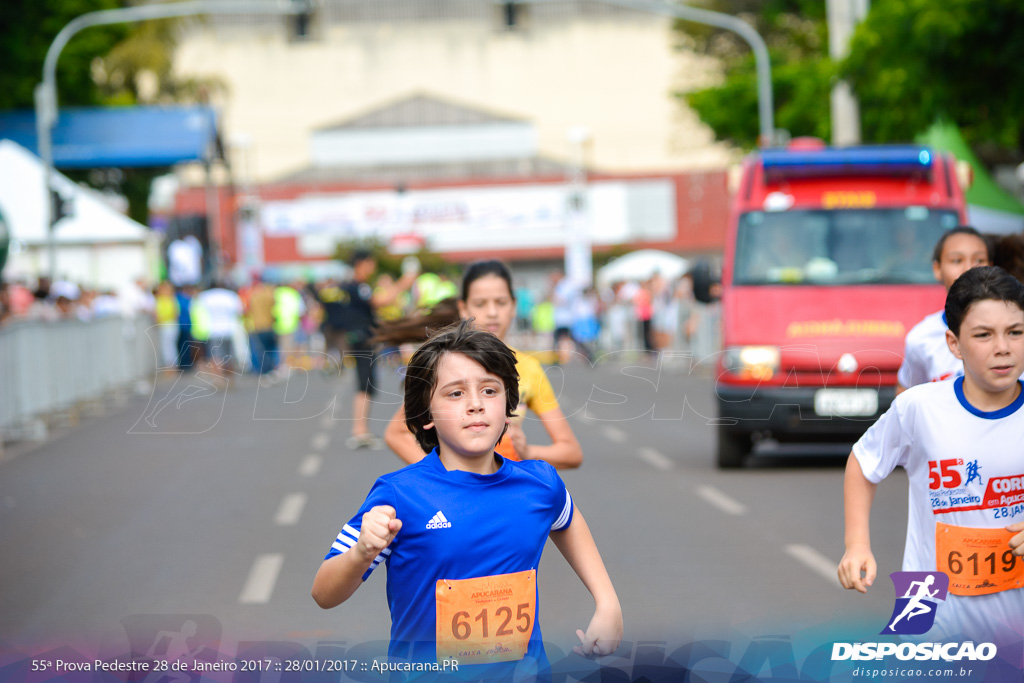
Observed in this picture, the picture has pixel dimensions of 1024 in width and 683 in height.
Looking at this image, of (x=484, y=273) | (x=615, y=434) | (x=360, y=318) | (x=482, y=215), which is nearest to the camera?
(x=484, y=273)

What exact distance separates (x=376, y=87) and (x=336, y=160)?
36.9 ft

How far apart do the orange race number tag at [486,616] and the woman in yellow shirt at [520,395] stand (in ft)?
4.99

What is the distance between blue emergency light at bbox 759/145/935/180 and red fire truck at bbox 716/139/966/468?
0.03ft

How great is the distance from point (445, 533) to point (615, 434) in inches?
536

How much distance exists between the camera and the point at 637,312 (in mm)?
32750

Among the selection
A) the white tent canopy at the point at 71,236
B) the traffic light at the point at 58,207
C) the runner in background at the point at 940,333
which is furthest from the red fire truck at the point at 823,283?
the white tent canopy at the point at 71,236

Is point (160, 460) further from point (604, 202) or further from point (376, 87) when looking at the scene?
point (376, 87)

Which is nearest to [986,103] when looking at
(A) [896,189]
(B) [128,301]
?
(A) [896,189]

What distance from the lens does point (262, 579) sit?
8.30 metres

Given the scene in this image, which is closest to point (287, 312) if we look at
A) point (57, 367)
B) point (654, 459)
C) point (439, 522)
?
point (57, 367)

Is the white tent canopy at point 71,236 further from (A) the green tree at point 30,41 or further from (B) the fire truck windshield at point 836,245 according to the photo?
(B) the fire truck windshield at point 836,245

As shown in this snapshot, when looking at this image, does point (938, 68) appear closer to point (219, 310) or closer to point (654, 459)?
point (654, 459)

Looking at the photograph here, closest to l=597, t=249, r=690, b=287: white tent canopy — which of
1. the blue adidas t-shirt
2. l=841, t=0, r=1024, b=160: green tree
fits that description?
l=841, t=0, r=1024, b=160: green tree

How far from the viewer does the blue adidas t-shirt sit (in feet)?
10.2
